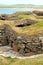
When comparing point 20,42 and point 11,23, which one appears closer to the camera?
point 20,42

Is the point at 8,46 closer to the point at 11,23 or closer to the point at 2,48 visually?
the point at 2,48

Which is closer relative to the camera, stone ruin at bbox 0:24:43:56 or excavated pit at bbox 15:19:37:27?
stone ruin at bbox 0:24:43:56

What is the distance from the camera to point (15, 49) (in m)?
44.2

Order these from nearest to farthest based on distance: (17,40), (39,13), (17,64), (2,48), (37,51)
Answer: (17,64) → (37,51) → (17,40) → (2,48) → (39,13)

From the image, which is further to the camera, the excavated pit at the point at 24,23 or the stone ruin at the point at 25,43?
the excavated pit at the point at 24,23

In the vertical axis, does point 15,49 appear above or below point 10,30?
below

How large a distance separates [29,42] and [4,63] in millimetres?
17238

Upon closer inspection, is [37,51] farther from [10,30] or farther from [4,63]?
[4,63]

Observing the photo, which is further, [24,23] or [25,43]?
→ [24,23]

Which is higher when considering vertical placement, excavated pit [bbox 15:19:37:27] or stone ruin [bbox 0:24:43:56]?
excavated pit [bbox 15:19:37:27]

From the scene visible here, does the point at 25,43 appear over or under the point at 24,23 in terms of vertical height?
under

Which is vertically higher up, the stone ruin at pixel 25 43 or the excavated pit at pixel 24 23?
the excavated pit at pixel 24 23

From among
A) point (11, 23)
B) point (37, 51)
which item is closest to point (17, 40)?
point (37, 51)

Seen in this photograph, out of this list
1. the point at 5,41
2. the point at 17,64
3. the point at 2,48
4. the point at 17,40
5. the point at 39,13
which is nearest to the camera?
the point at 17,64
